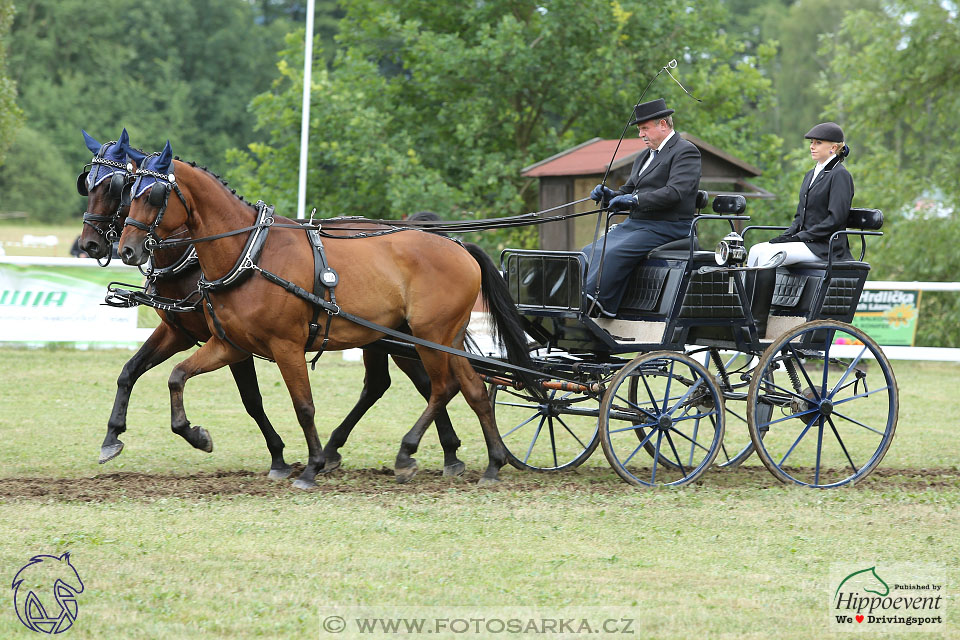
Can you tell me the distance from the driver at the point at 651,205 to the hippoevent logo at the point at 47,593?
3.67m

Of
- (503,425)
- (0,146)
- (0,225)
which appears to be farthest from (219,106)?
(503,425)

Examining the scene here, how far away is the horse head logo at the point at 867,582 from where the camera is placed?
494 centimetres

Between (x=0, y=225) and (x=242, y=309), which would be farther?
(x=0, y=225)

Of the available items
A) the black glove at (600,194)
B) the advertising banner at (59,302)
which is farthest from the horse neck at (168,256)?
the advertising banner at (59,302)

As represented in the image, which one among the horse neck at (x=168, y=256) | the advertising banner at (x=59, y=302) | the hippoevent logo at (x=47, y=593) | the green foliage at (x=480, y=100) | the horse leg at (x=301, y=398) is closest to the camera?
the hippoevent logo at (x=47, y=593)

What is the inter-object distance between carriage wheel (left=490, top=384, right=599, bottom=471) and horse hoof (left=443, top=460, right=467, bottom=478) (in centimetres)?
34

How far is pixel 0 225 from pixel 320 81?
28.8 m

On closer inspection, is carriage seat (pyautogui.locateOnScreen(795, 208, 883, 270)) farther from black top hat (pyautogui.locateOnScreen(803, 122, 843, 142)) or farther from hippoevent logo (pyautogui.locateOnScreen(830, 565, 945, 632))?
hippoevent logo (pyautogui.locateOnScreen(830, 565, 945, 632))

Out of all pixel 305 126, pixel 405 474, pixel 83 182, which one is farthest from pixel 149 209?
pixel 305 126

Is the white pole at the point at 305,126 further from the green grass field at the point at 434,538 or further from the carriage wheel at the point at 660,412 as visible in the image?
the carriage wheel at the point at 660,412

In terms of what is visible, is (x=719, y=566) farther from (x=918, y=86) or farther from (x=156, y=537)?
(x=918, y=86)

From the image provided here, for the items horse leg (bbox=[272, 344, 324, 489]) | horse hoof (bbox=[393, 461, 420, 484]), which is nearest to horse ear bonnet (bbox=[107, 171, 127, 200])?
horse leg (bbox=[272, 344, 324, 489])

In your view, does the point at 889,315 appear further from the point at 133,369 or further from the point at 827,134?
the point at 133,369

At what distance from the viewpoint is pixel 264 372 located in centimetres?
1420
